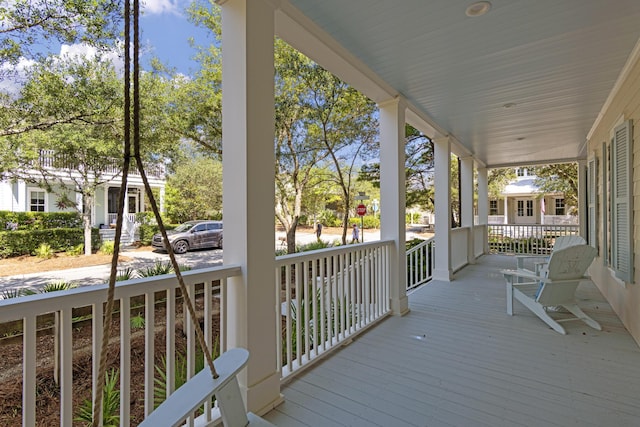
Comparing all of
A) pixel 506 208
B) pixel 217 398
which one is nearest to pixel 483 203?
pixel 217 398

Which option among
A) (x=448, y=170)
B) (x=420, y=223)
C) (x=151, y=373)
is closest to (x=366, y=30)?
(x=151, y=373)

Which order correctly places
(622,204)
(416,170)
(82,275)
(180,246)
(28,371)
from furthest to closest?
(416,170) → (180,246) → (82,275) → (622,204) → (28,371)

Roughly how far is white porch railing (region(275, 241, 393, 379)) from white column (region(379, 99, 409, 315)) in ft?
0.40

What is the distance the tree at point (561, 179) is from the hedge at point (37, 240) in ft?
49.1

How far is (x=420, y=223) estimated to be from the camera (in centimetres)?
2106

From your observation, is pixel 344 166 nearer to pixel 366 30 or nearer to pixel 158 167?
pixel 158 167

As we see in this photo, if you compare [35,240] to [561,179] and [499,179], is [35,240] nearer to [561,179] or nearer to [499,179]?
[499,179]

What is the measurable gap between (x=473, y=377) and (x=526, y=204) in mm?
19365

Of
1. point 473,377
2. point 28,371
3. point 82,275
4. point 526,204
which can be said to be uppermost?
point 526,204

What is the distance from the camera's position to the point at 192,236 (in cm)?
943

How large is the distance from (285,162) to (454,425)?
6.39 m

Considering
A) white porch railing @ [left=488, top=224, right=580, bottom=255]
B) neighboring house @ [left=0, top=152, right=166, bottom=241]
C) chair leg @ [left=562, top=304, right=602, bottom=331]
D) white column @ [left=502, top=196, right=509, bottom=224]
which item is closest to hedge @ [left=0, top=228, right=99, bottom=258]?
neighboring house @ [left=0, top=152, right=166, bottom=241]

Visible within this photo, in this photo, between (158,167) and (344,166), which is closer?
(158,167)

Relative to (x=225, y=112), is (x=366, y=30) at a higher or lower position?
higher
